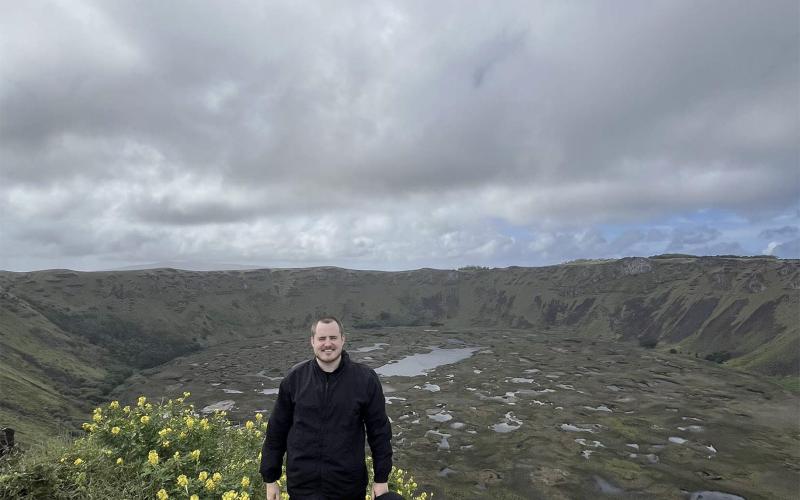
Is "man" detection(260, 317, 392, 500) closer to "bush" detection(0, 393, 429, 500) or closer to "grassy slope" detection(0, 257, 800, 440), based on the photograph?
"bush" detection(0, 393, 429, 500)

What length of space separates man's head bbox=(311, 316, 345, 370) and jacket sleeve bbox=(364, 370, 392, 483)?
2.48 ft

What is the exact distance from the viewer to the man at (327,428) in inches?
290

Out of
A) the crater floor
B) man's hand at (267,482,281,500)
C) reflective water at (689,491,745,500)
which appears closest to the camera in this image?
man's hand at (267,482,281,500)

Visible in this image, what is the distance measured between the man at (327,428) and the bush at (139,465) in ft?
5.40

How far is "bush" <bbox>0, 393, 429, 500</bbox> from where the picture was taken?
8.68 meters

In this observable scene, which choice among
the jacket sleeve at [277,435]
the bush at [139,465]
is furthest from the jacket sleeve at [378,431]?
the bush at [139,465]

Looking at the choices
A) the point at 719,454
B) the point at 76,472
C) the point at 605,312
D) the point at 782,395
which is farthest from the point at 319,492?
the point at 605,312

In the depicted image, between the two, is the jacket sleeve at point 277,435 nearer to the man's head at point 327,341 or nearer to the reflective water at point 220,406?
the man's head at point 327,341

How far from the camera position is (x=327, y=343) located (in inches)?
293

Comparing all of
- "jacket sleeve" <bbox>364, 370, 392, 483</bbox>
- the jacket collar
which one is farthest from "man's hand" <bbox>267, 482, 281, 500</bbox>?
the jacket collar

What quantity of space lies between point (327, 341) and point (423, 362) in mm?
131967

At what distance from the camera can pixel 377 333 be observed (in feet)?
647

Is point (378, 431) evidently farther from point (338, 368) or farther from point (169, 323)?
point (169, 323)

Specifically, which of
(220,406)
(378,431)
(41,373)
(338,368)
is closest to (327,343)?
(338,368)
